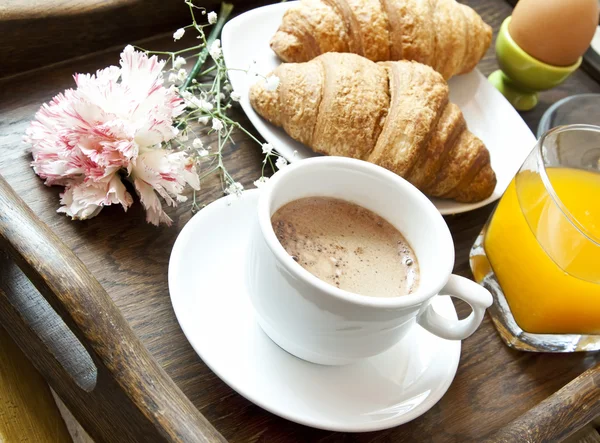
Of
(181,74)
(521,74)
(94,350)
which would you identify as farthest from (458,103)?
(94,350)

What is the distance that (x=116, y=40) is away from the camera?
104 centimetres

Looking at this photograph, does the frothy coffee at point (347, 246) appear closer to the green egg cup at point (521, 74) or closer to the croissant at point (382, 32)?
the croissant at point (382, 32)

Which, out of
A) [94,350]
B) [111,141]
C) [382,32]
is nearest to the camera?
[94,350]

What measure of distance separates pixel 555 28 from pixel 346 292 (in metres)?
0.80

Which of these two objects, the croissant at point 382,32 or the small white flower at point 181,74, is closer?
the small white flower at point 181,74

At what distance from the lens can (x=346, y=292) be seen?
0.60 metres

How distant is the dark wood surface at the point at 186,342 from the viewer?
2.31 ft

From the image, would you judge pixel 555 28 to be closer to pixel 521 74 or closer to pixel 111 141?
pixel 521 74

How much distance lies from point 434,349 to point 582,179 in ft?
1.22

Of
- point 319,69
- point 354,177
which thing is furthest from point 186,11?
point 354,177

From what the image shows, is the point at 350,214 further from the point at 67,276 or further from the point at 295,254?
the point at 67,276

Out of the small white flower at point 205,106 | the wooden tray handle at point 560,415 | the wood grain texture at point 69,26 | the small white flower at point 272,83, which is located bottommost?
the wooden tray handle at point 560,415

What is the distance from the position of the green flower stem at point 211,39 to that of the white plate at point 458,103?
0.04 m

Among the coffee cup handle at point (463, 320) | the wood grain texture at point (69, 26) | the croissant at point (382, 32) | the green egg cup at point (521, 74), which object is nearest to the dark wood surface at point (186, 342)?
the wood grain texture at point (69, 26)
